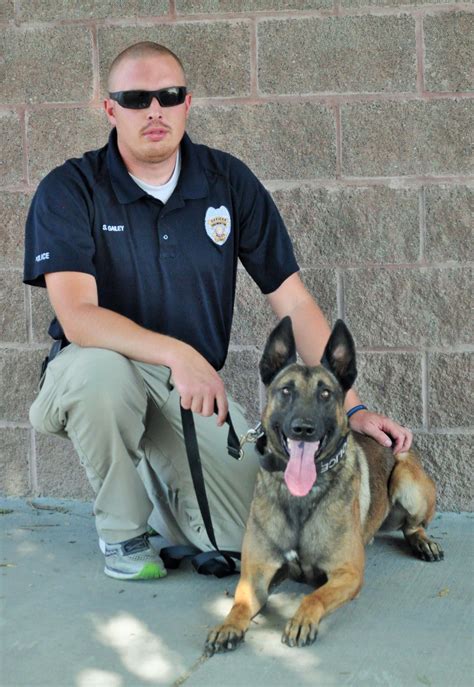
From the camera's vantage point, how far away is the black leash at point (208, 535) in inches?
145

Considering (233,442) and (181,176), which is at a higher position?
(181,176)

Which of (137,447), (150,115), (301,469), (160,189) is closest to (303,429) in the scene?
(301,469)

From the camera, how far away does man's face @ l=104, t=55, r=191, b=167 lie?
12.7 feet

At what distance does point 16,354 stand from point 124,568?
1494mm

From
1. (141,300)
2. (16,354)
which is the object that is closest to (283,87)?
(141,300)

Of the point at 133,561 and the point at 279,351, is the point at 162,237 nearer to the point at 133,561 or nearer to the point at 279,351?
the point at 279,351

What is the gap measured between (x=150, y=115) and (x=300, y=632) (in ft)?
6.77

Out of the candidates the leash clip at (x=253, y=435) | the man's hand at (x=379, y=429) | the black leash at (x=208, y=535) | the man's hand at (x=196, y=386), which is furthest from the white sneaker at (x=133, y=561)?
the man's hand at (x=379, y=429)

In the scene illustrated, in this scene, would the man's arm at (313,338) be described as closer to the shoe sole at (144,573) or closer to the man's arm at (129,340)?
the man's arm at (129,340)

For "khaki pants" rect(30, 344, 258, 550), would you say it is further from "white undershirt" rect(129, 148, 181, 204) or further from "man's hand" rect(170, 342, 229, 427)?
"white undershirt" rect(129, 148, 181, 204)

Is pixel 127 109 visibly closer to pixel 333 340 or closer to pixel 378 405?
pixel 333 340

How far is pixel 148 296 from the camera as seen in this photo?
3.97m

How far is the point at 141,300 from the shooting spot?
3.97 metres

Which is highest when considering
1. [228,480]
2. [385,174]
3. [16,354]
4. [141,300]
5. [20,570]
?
[385,174]
